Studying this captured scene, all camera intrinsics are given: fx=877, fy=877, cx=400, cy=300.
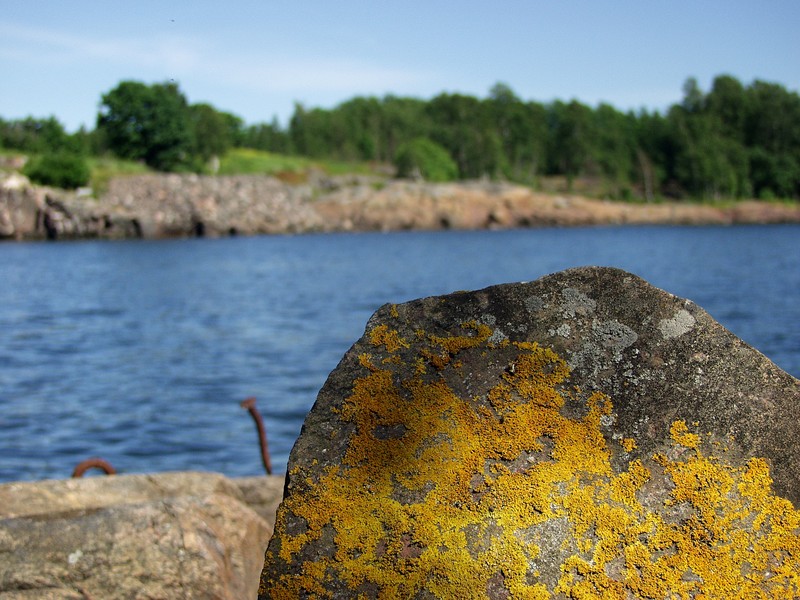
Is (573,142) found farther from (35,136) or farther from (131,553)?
(131,553)

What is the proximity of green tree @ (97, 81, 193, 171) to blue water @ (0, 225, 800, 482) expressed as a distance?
799 inches

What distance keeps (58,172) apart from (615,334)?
87274mm

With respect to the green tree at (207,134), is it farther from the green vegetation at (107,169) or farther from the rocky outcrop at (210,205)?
the rocky outcrop at (210,205)

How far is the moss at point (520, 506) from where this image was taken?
268 centimetres

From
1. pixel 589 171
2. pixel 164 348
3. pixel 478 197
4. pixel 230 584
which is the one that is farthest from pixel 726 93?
pixel 230 584

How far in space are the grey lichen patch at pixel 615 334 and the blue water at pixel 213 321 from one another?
34.9ft

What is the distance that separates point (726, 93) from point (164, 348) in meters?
144

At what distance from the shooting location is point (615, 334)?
3.00m

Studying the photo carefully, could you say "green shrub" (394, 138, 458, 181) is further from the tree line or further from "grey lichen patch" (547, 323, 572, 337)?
"grey lichen patch" (547, 323, 572, 337)

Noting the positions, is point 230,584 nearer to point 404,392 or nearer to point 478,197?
point 404,392

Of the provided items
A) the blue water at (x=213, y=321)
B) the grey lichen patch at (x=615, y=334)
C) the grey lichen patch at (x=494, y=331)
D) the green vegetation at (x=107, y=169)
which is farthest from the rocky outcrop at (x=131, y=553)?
the green vegetation at (x=107, y=169)

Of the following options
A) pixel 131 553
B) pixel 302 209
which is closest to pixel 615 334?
pixel 131 553

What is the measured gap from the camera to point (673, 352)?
2.96 metres

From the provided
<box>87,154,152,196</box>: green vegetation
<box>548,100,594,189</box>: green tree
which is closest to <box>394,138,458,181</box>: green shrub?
<box>548,100,594,189</box>: green tree
